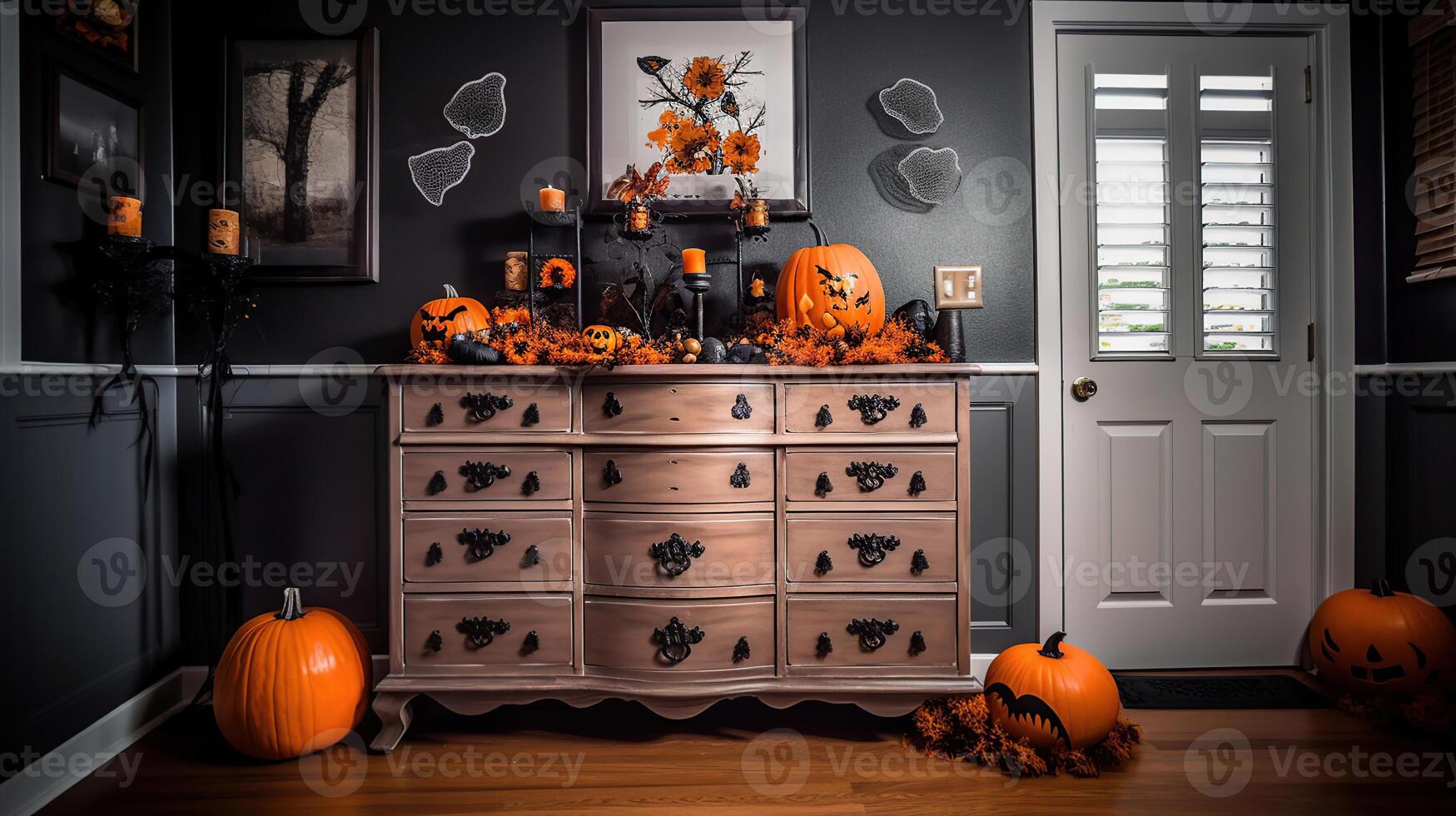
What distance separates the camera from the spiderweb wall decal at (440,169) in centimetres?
268

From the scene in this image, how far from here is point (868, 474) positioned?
2176mm

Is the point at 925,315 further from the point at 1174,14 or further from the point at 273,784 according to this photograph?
the point at 273,784

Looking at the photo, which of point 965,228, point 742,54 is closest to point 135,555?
point 742,54

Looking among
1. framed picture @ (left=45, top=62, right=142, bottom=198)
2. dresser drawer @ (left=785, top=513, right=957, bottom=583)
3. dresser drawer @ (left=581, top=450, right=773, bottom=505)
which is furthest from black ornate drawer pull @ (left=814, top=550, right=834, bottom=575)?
framed picture @ (left=45, top=62, right=142, bottom=198)

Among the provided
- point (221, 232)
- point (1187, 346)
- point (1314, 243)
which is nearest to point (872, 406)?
point (1187, 346)

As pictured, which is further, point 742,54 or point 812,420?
point 742,54

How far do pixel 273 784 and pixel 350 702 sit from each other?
27 cm

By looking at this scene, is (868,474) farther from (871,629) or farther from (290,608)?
(290,608)

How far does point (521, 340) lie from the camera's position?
2256 millimetres

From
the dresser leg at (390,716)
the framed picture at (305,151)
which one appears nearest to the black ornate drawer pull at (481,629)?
the dresser leg at (390,716)

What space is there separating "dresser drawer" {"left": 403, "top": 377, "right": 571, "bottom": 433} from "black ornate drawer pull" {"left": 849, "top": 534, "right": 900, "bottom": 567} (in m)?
0.92

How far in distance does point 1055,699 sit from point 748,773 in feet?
2.98

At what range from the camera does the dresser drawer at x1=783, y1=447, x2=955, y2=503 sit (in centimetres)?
217

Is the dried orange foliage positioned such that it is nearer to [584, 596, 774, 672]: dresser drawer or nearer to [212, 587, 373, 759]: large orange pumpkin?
[584, 596, 774, 672]: dresser drawer
